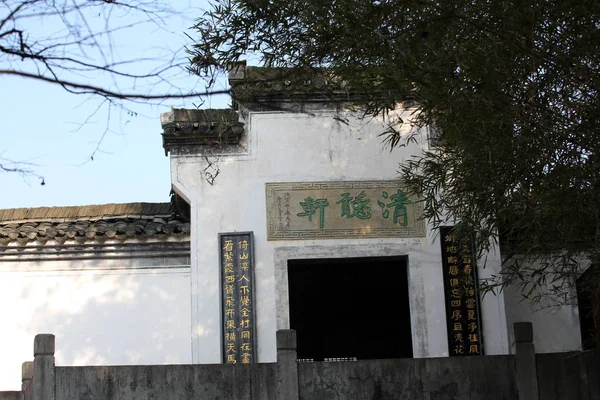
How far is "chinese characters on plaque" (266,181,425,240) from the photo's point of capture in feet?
32.4

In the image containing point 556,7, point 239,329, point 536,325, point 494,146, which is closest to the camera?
point 556,7

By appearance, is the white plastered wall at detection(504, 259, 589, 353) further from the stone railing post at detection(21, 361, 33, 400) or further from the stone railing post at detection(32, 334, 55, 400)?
the stone railing post at detection(21, 361, 33, 400)

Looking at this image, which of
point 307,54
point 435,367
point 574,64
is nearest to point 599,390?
point 435,367

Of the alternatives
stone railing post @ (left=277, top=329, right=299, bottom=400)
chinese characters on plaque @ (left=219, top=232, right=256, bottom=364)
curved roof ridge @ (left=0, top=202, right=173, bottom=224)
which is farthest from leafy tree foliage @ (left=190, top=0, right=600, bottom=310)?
curved roof ridge @ (left=0, top=202, right=173, bottom=224)

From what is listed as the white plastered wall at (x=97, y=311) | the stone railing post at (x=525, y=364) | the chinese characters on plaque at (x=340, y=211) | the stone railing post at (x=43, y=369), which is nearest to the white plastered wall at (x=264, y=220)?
the chinese characters on plaque at (x=340, y=211)

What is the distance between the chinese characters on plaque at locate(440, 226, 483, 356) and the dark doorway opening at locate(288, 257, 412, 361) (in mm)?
1301

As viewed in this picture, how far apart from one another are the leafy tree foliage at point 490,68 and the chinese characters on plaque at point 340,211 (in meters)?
2.77

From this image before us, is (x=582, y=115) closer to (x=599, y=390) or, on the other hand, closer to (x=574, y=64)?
(x=574, y=64)

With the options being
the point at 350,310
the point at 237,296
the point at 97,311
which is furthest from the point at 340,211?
the point at 350,310

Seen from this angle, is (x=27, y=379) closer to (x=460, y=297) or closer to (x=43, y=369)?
(x=43, y=369)

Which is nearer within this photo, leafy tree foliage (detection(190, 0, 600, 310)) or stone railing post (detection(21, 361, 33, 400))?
leafy tree foliage (detection(190, 0, 600, 310))

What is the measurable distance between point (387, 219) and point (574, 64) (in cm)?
395

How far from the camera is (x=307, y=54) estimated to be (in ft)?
21.8

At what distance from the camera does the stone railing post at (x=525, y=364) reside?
8406 mm
